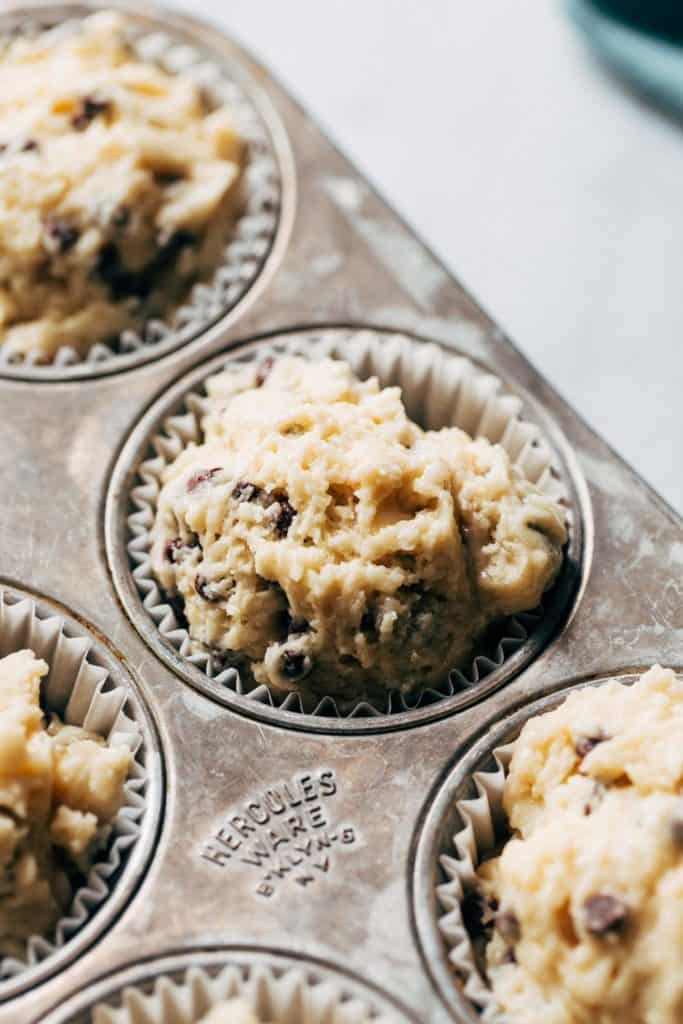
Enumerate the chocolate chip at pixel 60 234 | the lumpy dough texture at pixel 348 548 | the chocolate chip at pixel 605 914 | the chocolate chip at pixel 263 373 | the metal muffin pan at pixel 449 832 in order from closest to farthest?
the chocolate chip at pixel 605 914 → the metal muffin pan at pixel 449 832 → the lumpy dough texture at pixel 348 548 → the chocolate chip at pixel 263 373 → the chocolate chip at pixel 60 234

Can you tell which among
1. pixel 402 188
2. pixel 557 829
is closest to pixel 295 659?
pixel 557 829

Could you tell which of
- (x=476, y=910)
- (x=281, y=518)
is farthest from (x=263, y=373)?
(x=476, y=910)

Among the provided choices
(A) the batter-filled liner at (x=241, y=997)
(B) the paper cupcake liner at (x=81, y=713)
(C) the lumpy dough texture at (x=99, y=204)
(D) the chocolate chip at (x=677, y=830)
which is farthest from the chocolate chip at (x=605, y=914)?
(C) the lumpy dough texture at (x=99, y=204)

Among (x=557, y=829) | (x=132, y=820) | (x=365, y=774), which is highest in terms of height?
(x=557, y=829)

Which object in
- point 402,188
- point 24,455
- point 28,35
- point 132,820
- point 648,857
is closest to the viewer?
point 648,857

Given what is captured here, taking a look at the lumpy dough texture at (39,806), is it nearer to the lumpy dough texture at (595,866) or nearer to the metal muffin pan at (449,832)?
the metal muffin pan at (449,832)

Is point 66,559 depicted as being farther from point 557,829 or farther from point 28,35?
point 28,35
